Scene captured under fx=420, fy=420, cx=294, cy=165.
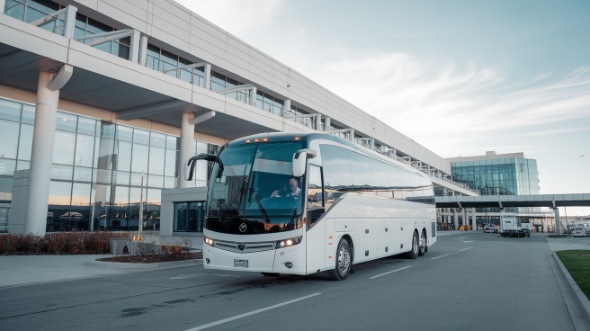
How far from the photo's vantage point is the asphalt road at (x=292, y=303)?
626 centimetres

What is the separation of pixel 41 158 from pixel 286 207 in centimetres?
1882

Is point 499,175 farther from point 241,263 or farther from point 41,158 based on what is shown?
point 241,263

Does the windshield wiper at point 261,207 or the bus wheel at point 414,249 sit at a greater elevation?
the windshield wiper at point 261,207

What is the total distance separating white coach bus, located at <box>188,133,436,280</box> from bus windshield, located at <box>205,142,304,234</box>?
0.02m

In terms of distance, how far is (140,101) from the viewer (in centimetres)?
2856

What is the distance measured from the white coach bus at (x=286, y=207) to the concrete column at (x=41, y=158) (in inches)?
640

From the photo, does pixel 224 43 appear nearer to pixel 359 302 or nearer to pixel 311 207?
pixel 311 207

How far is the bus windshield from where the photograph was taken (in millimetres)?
9016

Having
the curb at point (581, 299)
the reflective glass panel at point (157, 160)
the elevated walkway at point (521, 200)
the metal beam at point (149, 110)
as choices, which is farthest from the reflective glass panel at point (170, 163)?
the elevated walkway at point (521, 200)

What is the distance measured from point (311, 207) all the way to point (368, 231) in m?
3.65

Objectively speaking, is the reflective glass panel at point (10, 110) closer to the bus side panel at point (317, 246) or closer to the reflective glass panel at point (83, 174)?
the reflective glass panel at point (83, 174)

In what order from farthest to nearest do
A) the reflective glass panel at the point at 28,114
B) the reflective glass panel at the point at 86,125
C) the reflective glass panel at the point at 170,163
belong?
1. the reflective glass panel at the point at 170,163
2. the reflective glass panel at the point at 86,125
3. the reflective glass panel at the point at 28,114

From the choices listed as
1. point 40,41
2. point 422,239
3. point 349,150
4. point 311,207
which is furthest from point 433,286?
point 40,41

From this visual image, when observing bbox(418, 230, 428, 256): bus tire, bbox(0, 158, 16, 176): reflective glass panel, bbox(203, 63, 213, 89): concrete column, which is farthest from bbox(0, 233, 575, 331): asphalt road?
bbox(203, 63, 213, 89): concrete column
